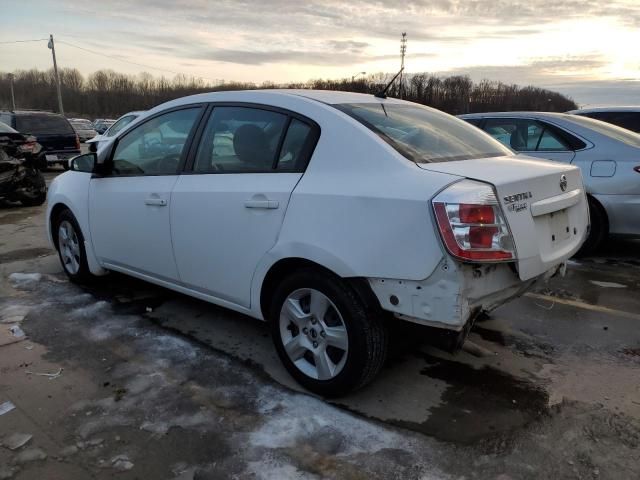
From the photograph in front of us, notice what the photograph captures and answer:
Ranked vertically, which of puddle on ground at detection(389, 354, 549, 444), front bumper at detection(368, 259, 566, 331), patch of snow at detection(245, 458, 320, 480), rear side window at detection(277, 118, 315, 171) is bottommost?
puddle on ground at detection(389, 354, 549, 444)

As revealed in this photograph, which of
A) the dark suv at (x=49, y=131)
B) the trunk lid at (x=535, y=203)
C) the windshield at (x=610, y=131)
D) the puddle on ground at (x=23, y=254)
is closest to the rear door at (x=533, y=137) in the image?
the windshield at (x=610, y=131)

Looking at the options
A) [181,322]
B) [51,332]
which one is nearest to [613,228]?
[181,322]

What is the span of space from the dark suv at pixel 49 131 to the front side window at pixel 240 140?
12454 millimetres

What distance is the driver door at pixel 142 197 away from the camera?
3739 mm

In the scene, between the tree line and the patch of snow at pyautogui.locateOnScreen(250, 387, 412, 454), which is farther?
the tree line

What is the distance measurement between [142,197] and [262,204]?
1278 mm

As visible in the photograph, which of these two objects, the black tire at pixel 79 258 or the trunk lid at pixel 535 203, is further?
the black tire at pixel 79 258

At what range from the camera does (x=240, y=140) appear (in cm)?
335

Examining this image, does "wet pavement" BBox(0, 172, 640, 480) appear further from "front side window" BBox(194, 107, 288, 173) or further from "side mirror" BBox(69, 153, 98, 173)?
"front side window" BBox(194, 107, 288, 173)

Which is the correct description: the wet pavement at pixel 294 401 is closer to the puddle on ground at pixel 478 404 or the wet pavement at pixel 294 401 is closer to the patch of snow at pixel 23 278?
the puddle on ground at pixel 478 404

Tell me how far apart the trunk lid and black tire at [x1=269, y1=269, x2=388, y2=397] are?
2.46ft

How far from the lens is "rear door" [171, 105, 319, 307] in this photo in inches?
120

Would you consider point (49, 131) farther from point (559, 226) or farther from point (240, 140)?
point (559, 226)

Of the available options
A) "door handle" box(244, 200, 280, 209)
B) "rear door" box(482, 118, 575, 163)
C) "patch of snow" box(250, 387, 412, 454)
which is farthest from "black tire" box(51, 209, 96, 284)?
"rear door" box(482, 118, 575, 163)
